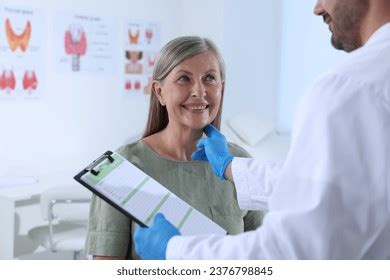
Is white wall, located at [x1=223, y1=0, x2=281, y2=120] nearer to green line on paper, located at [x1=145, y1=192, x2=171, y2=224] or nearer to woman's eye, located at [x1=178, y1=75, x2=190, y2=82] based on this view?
woman's eye, located at [x1=178, y1=75, x2=190, y2=82]

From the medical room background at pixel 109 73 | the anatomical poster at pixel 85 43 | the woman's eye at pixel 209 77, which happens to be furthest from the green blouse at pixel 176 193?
the anatomical poster at pixel 85 43

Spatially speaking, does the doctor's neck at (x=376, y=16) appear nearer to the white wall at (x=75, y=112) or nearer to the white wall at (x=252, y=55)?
the white wall at (x=75, y=112)

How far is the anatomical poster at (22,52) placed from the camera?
2996 millimetres

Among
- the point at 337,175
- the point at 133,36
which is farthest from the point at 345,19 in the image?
the point at 133,36

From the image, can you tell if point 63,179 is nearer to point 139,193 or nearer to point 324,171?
point 139,193

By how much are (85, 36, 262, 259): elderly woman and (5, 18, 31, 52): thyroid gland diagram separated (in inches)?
70.6

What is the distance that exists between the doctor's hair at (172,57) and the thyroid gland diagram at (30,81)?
1778mm

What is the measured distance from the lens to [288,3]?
11.6 ft

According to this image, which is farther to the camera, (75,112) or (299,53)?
(299,53)

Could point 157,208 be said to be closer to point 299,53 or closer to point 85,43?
point 85,43

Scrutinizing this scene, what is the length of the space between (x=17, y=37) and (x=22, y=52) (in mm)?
84

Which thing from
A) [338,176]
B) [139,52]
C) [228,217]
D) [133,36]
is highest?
[133,36]

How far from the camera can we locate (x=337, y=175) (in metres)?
0.74

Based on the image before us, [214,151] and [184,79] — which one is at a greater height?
[184,79]
